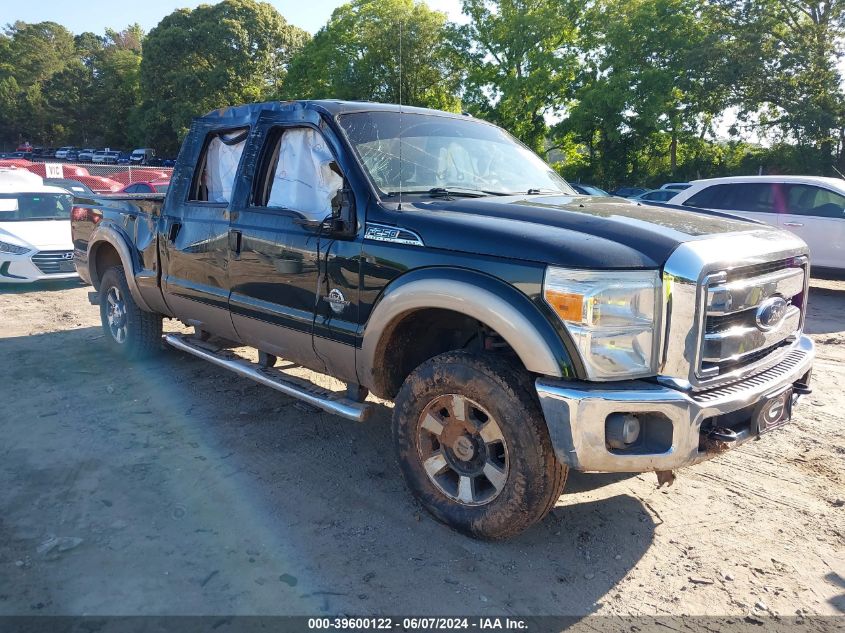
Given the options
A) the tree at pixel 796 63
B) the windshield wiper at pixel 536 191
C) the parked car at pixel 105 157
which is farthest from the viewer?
the parked car at pixel 105 157

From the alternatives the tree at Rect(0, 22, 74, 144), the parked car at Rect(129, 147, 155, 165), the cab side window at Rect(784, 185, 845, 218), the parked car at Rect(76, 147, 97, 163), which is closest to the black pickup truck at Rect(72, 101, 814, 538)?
the cab side window at Rect(784, 185, 845, 218)

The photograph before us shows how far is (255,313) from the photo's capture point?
4273 mm

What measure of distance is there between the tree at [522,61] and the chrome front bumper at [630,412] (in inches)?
1185

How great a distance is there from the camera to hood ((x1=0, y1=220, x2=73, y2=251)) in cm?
975

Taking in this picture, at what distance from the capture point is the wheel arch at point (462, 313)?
280cm

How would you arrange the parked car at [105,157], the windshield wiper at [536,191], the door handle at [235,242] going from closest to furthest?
the windshield wiper at [536,191]
the door handle at [235,242]
the parked car at [105,157]

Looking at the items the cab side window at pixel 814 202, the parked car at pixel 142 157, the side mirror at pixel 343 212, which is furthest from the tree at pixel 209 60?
the side mirror at pixel 343 212

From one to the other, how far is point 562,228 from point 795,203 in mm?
8660

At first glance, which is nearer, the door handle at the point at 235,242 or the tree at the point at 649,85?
the door handle at the point at 235,242

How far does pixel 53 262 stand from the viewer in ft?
32.1

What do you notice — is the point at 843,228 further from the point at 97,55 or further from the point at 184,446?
the point at 97,55

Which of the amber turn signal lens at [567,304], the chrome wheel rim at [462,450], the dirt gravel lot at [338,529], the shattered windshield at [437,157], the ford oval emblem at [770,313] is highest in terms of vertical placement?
the shattered windshield at [437,157]

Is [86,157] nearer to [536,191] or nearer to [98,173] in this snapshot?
[98,173]

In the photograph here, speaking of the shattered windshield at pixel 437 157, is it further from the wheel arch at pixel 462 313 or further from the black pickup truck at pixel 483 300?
the wheel arch at pixel 462 313
